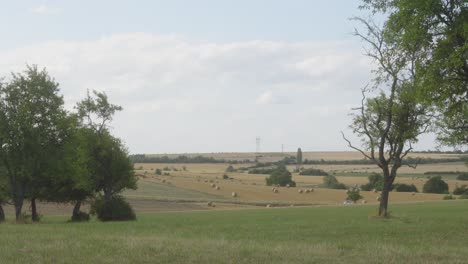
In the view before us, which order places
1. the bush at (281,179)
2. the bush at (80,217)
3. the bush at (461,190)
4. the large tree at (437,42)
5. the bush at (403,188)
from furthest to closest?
the bush at (281,179), the bush at (403,188), the bush at (461,190), the bush at (80,217), the large tree at (437,42)

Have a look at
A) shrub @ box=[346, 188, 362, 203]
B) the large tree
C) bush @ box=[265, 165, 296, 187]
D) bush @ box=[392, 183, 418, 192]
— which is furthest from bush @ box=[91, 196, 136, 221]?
bush @ box=[392, 183, 418, 192]

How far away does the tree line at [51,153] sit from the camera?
44.8m

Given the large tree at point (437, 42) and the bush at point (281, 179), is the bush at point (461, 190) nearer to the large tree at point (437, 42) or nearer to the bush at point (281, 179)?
the bush at point (281, 179)

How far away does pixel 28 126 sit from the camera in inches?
1747

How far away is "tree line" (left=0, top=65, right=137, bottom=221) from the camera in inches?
1763

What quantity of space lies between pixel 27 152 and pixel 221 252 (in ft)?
107

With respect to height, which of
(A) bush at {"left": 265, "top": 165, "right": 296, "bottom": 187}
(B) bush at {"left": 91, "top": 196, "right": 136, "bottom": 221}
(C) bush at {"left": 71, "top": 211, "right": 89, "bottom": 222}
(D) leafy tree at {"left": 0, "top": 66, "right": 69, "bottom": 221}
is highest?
(D) leafy tree at {"left": 0, "top": 66, "right": 69, "bottom": 221}

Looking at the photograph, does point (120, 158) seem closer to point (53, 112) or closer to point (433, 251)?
point (53, 112)

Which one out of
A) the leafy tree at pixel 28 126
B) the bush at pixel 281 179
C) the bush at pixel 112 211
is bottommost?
the bush at pixel 112 211

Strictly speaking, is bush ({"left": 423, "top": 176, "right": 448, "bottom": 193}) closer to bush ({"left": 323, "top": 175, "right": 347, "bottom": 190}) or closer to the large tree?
bush ({"left": 323, "top": 175, "right": 347, "bottom": 190})

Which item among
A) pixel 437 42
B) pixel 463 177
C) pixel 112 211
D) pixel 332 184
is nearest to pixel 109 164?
pixel 112 211

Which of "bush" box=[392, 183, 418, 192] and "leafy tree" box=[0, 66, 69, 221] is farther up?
"leafy tree" box=[0, 66, 69, 221]

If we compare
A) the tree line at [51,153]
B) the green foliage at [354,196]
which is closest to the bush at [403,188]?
the green foliage at [354,196]

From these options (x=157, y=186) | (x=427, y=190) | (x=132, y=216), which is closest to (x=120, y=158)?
(x=132, y=216)
